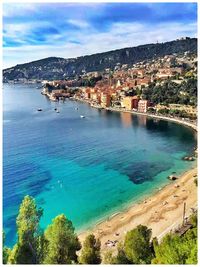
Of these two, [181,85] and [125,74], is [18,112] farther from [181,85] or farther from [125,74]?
[125,74]

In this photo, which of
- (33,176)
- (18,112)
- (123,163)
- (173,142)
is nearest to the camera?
(33,176)

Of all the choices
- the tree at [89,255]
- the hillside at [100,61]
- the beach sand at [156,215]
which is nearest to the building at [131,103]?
the beach sand at [156,215]

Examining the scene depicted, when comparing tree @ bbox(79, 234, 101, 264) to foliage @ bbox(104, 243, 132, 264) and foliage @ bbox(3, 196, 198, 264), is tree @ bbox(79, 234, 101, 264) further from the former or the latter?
foliage @ bbox(104, 243, 132, 264)

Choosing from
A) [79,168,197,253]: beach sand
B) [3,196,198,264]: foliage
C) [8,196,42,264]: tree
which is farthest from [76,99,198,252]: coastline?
[8,196,42,264]: tree

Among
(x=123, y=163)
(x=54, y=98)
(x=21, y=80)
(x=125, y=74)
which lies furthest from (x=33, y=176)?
(x=21, y=80)

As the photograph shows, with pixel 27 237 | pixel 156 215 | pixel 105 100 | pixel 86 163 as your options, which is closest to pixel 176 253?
pixel 27 237

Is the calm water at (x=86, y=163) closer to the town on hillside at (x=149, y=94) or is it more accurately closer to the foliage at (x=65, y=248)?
the town on hillside at (x=149, y=94)
